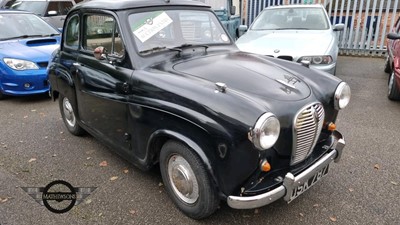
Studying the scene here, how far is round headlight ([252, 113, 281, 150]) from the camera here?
6.89ft

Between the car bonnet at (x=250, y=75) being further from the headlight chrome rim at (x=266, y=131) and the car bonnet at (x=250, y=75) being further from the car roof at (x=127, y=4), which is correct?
the car roof at (x=127, y=4)

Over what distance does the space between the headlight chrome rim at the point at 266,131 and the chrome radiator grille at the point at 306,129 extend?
0.85 feet

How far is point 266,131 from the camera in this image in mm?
2176

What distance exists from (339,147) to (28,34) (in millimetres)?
6642

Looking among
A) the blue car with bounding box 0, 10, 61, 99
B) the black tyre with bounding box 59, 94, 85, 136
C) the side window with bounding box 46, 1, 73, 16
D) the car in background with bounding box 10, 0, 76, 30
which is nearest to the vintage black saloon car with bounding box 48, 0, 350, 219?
the black tyre with bounding box 59, 94, 85, 136

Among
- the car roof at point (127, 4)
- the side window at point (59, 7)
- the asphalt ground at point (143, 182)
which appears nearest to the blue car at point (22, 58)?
the asphalt ground at point (143, 182)

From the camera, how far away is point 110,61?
124 inches

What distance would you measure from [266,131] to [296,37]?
4456mm

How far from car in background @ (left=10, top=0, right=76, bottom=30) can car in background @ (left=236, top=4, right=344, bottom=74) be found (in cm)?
647

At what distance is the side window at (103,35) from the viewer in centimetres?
Answer: 312

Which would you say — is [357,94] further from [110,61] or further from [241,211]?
[110,61]

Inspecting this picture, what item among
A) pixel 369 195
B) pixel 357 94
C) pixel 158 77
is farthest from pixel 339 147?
pixel 357 94

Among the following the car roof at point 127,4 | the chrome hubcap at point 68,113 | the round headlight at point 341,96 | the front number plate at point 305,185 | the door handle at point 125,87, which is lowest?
the chrome hubcap at point 68,113

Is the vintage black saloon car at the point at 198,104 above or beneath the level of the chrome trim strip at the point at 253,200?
above
